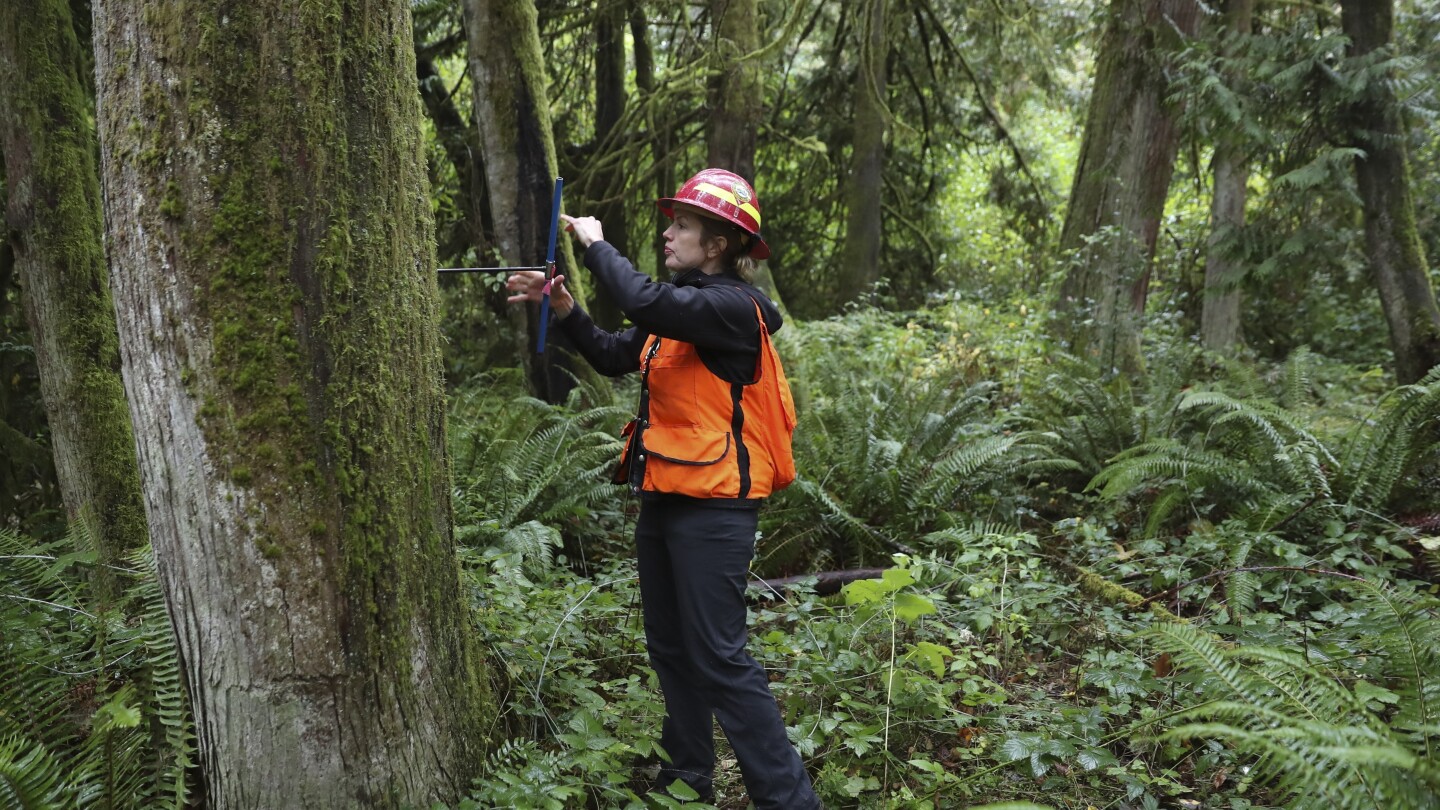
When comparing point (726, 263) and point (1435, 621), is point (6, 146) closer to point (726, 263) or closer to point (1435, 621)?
point (726, 263)

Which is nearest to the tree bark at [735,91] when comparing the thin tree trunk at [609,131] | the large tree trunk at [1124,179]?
the thin tree trunk at [609,131]

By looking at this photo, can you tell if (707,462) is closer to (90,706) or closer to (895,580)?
(895,580)

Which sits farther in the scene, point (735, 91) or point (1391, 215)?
point (735, 91)

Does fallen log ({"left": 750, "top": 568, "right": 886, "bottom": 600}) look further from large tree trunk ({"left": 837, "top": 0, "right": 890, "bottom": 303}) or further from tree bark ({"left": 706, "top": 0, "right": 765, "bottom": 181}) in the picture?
large tree trunk ({"left": 837, "top": 0, "right": 890, "bottom": 303})

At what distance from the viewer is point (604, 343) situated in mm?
3289

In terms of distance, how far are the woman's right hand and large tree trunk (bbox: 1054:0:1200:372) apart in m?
5.78

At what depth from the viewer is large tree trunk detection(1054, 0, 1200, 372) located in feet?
26.1

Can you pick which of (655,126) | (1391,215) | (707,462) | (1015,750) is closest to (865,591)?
(1015,750)

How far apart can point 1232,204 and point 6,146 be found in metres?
12.4

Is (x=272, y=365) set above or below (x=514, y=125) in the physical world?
below

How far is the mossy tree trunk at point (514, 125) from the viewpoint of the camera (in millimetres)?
6434

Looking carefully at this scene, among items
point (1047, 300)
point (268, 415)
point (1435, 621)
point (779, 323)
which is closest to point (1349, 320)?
point (1047, 300)

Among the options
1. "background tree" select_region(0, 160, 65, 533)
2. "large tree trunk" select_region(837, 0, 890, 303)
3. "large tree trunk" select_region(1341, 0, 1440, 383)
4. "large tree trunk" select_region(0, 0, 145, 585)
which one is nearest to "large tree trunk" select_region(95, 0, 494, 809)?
"large tree trunk" select_region(0, 0, 145, 585)

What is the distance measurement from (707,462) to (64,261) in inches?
134
